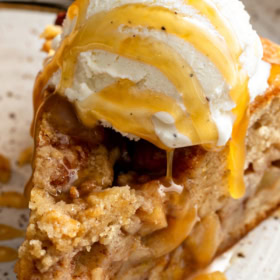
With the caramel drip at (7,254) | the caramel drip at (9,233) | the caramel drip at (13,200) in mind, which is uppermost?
the caramel drip at (13,200)

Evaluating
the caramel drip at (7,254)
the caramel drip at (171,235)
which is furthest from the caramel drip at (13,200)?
the caramel drip at (171,235)

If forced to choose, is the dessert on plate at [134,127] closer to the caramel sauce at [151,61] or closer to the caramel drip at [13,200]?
the caramel sauce at [151,61]

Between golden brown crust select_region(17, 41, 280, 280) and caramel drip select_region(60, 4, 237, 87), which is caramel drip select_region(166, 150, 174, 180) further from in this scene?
caramel drip select_region(60, 4, 237, 87)

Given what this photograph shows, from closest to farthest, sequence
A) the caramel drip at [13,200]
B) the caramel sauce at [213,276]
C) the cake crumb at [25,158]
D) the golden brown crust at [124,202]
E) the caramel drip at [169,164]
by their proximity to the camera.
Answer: the golden brown crust at [124,202], the caramel drip at [169,164], the caramel sauce at [213,276], the caramel drip at [13,200], the cake crumb at [25,158]

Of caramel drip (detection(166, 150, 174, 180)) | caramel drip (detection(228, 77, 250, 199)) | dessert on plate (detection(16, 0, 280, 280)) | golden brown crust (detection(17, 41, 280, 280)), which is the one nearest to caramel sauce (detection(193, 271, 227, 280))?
golden brown crust (detection(17, 41, 280, 280))

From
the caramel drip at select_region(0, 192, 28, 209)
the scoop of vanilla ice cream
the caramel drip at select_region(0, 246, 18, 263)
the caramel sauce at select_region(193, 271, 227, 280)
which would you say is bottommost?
the caramel drip at select_region(0, 246, 18, 263)

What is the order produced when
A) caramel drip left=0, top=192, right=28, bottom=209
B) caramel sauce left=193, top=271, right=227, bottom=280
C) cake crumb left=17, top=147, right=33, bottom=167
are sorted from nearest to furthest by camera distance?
caramel sauce left=193, top=271, right=227, bottom=280 < caramel drip left=0, top=192, right=28, bottom=209 < cake crumb left=17, top=147, right=33, bottom=167
